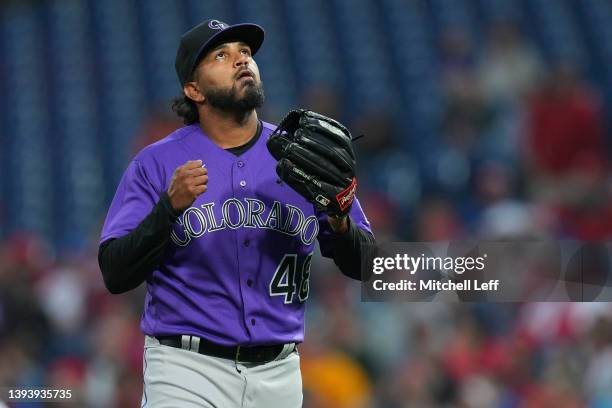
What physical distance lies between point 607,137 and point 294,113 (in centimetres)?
414

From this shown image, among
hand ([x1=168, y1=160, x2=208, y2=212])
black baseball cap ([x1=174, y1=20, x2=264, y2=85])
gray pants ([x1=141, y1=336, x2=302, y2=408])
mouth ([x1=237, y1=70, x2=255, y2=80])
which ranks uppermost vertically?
black baseball cap ([x1=174, y1=20, x2=264, y2=85])

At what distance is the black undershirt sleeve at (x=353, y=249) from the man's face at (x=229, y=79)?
384 millimetres

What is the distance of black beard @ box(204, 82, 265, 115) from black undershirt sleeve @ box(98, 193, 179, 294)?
1.06ft

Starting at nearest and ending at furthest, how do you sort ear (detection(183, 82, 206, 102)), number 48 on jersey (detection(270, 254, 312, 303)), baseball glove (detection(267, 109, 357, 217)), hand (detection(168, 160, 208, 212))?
hand (detection(168, 160, 208, 212)), baseball glove (detection(267, 109, 357, 217)), number 48 on jersey (detection(270, 254, 312, 303)), ear (detection(183, 82, 206, 102))

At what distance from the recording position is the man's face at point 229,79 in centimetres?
286

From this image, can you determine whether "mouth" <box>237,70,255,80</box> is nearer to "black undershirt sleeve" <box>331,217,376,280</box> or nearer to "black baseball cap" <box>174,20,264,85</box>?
"black baseball cap" <box>174,20,264,85</box>

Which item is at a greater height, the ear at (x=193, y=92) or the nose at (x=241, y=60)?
the nose at (x=241, y=60)

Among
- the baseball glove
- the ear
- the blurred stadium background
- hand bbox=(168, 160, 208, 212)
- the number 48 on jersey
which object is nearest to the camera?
hand bbox=(168, 160, 208, 212)

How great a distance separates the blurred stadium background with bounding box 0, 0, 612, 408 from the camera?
5156 mm

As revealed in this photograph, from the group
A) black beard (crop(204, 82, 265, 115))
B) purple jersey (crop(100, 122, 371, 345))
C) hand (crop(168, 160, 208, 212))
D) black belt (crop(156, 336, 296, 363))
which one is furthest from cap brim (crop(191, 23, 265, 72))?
black belt (crop(156, 336, 296, 363))

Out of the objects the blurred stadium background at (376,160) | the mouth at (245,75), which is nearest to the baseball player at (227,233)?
the mouth at (245,75)

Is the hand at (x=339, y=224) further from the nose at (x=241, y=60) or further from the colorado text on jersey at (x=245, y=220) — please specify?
the nose at (x=241, y=60)

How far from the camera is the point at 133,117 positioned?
8594 mm

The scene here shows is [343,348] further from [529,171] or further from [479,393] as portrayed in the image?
[529,171]
